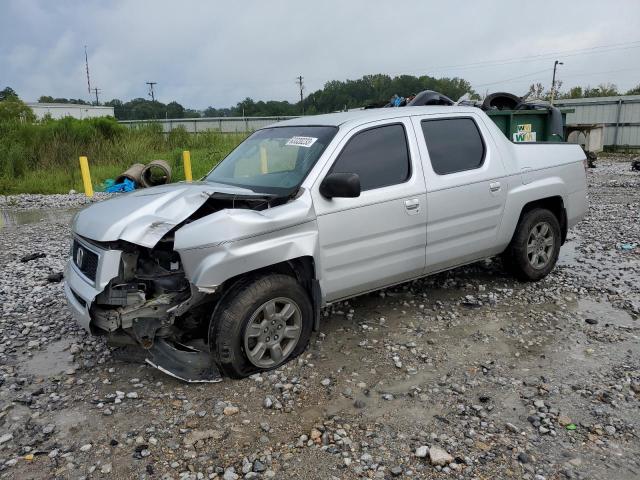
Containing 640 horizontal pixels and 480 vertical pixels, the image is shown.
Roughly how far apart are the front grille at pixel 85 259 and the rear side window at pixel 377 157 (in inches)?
75.6

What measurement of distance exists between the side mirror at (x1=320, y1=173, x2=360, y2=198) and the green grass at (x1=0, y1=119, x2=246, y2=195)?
42.1ft

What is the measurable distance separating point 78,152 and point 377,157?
55.0 ft

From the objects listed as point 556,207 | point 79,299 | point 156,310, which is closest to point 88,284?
point 79,299

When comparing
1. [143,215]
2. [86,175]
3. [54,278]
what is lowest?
[54,278]

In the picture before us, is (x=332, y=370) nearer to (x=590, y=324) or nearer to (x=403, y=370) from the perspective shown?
(x=403, y=370)

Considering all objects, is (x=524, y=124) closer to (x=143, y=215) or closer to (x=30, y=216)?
(x=143, y=215)

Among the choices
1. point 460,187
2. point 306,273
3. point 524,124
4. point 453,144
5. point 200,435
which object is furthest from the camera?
point 524,124

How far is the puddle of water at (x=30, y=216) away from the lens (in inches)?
413

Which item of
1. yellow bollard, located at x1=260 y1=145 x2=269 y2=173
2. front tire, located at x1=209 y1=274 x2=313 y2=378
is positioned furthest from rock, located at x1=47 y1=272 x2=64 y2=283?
front tire, located at x1=209 y1=274 x2=313 y2=378

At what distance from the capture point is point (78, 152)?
18.1m

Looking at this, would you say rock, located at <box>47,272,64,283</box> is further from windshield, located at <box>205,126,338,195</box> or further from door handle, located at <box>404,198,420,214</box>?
door handle, located at <box>404,198,420,214</box>

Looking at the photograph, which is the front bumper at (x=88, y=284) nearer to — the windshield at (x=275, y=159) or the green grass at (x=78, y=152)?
the windshield at (x=275, y=159)

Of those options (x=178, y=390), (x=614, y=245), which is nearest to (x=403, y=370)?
(x=178, y=390)

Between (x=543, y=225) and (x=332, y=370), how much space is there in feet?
10.1
